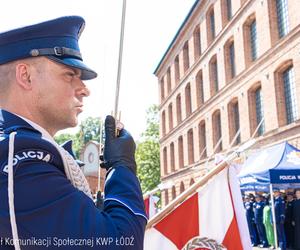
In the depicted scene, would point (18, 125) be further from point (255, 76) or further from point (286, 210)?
point (255, 76)

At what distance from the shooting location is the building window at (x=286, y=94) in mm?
17859

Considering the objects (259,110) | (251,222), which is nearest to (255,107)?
(259,110)

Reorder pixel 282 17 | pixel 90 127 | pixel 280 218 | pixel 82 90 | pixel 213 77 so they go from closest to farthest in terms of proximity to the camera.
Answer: pixel 82 90 → pixel 280 218 → pixel 282 17 → pixel 213 77 → pixel 90 127

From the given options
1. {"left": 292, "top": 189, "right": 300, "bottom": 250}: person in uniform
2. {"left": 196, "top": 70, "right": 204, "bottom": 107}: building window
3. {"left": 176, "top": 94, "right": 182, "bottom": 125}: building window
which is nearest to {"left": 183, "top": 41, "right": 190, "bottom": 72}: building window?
{"left": 176, "top": 94, "right": 182, "bottom": 125}: building window

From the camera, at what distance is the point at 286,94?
18.5 metres

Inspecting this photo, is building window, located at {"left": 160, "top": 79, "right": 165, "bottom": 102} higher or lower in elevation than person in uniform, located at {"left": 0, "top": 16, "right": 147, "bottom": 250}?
higher

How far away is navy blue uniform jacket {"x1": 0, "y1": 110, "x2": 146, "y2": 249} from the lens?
984 mm

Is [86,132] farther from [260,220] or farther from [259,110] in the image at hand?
[260,220]

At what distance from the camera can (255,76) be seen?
68.5 feet

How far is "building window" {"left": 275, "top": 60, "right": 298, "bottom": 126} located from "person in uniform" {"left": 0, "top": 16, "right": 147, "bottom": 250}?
17.5m

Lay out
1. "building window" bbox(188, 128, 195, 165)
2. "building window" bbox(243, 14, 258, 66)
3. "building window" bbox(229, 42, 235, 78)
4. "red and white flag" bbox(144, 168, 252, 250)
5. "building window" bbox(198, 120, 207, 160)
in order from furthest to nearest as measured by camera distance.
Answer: "building window" bbox(188, 128, 195, 165)
"building window" bbox(198, 120, 207, 160)
"building window" bbox(229, 42, 235, 78)
"building window" bbox(243, 14, 258, 66)
"red and white flag" bbox(144, 168, 252, 250)

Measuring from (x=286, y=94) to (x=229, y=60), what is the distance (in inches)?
278

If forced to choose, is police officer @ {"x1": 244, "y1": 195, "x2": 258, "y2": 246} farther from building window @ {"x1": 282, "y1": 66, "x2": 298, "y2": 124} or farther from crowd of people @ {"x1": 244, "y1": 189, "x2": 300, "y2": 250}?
building window @ {"x1": 282, "y1": 66, "x2": 298, "y2": 124}

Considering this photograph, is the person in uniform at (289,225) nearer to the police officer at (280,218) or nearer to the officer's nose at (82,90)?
the police officer at (280,218)
